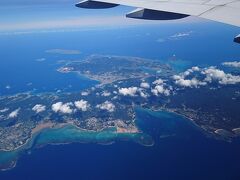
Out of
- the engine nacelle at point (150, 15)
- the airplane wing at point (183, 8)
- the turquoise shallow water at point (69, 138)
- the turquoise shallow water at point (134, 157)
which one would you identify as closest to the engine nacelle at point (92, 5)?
the airplane wing at point (183, 8)

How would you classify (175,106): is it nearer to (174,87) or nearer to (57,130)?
(174,87)

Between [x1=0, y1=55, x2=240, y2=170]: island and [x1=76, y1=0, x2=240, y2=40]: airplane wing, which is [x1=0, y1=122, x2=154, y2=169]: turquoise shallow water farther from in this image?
[x1=76, y1=0, x2=240, y2=40]: airplane wing

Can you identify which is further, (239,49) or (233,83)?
(239,49)

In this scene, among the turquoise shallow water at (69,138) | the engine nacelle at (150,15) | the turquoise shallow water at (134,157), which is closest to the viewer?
the engine nacelle at (150,15)

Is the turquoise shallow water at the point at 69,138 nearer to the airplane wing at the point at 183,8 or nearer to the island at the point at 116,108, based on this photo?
the island at the point at 116,108

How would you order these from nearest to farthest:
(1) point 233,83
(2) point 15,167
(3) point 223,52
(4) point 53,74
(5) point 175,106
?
(2) point 15,167
(5) point 175,106
(1) point 233,83
(4) point 53,74
(3) point 223,52

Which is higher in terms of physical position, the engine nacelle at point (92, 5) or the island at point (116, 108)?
the engine nacelle at point (92, 5)

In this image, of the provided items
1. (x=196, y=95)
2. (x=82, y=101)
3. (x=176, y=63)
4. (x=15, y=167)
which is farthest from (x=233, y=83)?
(x=15, y=167)

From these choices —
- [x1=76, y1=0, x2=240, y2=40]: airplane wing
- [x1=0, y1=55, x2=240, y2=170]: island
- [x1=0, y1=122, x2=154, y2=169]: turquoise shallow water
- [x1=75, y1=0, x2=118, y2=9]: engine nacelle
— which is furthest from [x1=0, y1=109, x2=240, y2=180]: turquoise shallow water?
[x1=76, y1=0, x2=240, y2=40]: airplane wing
